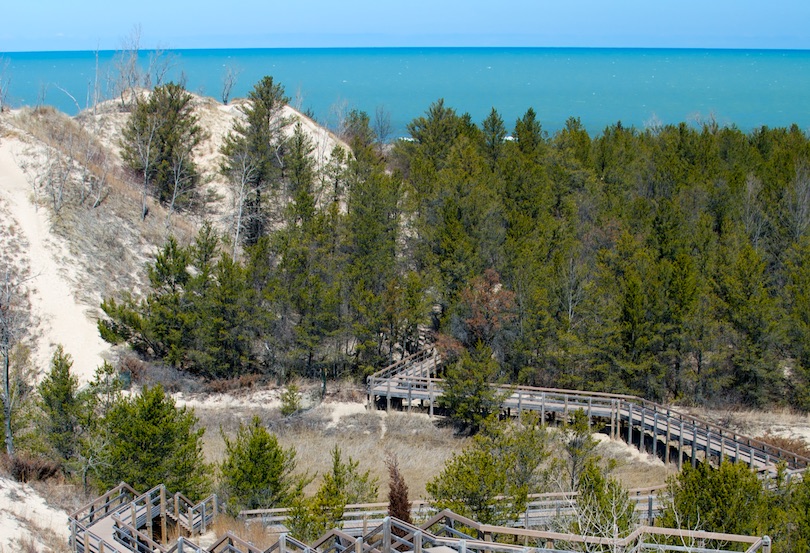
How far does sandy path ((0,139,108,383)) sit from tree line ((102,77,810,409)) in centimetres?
163

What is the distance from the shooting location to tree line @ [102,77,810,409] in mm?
34062

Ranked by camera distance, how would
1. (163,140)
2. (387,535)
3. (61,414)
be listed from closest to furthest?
(387,535) < (61,414) < (163,140)

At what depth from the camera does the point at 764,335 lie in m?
34.4

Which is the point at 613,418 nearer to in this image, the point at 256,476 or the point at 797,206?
the point at 256,476

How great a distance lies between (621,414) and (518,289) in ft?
23.5

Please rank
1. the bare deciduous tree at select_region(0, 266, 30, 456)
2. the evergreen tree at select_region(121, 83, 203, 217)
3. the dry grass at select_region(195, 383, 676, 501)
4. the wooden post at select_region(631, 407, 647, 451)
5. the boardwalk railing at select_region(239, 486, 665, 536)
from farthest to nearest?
the evergreen tree at select_region(121, 83, 203, 217) → the wooden post at select_region(631, 407, 647, 451) → the dry grass at select_region(195, 383, 676, 501) → the bare deciduous tree at select_region(0, 266, 30, 456) → the boardwalk railing at select_region(239, 486, 665, 536)

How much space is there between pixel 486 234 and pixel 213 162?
82.6 feet

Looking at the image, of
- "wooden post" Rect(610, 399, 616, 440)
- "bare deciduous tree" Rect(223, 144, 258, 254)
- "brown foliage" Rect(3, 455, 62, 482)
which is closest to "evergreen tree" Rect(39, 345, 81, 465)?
"brown foliage" Rect(3, 455, 62, 482)

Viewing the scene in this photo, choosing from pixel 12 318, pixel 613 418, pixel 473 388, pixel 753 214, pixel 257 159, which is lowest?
pixel 613 418

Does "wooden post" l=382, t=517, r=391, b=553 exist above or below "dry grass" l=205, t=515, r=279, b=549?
above

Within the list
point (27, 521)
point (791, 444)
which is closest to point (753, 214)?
point (791, 444)

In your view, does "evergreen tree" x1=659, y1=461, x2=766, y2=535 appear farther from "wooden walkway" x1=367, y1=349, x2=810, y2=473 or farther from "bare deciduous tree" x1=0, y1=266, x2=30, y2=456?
"bare deciduous tree" x1=0, y1=266, x2=30, y2=456

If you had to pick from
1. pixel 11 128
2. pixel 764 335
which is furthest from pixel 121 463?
pixel 11 128

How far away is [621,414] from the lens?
101ft
